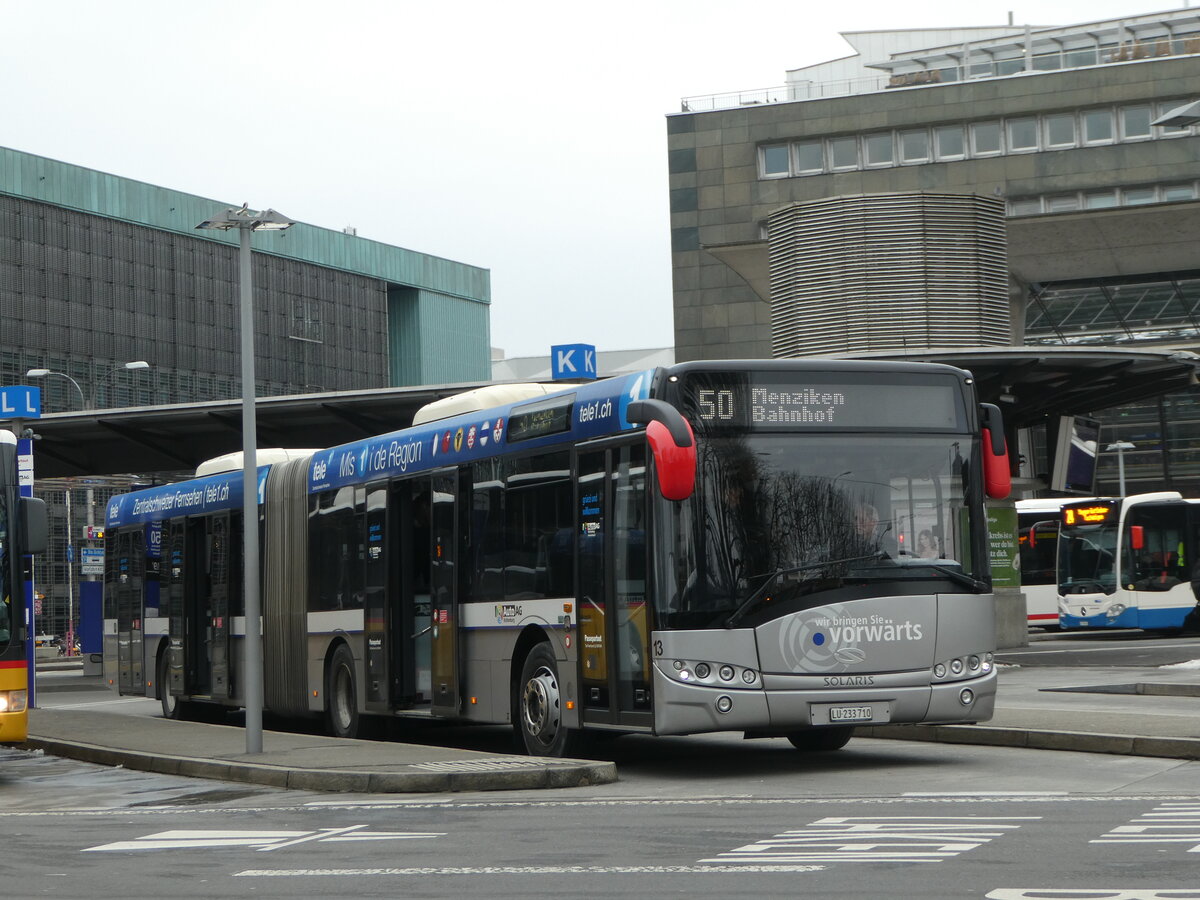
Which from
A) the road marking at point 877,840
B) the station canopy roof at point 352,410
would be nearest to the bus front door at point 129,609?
the station canopy roof at point 352,410

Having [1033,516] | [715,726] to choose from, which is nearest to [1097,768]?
[715,726]

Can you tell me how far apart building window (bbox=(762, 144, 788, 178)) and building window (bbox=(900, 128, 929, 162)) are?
4562mm

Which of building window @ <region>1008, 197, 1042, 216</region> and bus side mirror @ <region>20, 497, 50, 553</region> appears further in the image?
building window @ <region>1008, 197, 1042, 216</region>

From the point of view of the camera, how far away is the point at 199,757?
51.4ft

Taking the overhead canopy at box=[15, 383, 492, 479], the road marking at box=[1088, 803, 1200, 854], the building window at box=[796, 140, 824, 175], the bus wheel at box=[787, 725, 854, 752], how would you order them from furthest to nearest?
the building window at box=[796, 140, 824, 175]
the overhead canopy at box=[15, 383, 492, 479]
the bus wheel at box=[787, 725, 854, 752]
the road marking at box=[1088, 803, 1200, 854]

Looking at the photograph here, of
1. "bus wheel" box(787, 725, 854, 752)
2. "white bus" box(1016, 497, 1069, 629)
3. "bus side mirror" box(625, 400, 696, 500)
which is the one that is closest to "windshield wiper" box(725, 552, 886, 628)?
"bus side mirror" box(625, 400, 696, 500)

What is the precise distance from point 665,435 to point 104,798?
5.10 meters

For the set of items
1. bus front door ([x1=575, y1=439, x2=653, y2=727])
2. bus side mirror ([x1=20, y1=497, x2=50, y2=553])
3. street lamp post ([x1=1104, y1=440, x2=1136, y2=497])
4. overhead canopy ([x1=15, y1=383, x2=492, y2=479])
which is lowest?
bus front door ([x1=575, y1=439, x2=653, y2=727])

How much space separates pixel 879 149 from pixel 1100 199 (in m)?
8.54

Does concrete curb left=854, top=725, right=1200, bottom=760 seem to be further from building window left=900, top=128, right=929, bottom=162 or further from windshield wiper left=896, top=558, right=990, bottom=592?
building window left=900, top=128, right=929, bottom=162

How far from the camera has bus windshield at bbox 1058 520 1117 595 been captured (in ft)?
135

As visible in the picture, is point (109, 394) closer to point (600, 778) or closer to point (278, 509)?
point (278, 509)

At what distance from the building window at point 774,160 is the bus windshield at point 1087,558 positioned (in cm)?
3307

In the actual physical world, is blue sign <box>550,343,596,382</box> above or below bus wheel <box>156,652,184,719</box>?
above
